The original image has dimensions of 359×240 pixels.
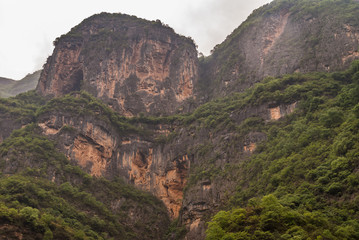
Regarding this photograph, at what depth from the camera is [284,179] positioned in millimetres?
31797

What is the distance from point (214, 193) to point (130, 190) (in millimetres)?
11697

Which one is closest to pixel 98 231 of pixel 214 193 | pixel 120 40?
pixel 214 193

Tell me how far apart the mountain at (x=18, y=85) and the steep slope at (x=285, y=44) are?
46.4 metres

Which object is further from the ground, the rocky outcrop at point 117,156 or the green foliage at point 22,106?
the green foliage at point 22,106

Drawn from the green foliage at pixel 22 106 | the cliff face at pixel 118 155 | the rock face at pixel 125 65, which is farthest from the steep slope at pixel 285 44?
the green foliage at pixel 22 106

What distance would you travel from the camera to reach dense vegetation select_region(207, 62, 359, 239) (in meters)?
22.8

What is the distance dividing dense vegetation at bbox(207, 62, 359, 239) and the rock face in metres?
19.3

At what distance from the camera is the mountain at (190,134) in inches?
1123

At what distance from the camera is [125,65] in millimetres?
62719

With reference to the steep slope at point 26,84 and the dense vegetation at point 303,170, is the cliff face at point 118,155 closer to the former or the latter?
the dense vegetation at point 303,170

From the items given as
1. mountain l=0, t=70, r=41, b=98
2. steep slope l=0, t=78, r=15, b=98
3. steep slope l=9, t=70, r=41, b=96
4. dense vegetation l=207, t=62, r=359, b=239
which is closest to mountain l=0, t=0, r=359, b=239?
dense vegetation l=207, t=62, r=359, b=239

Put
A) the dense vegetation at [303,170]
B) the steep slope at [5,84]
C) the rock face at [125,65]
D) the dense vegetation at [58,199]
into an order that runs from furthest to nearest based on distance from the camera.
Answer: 1. the steep slope at [5,84]
2. the rock face at [125,65]
3. the dense vegetation at [58,199]
4. the dense vegetation at [303,170]

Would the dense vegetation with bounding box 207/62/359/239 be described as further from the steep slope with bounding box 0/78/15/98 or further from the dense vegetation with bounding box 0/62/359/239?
the steep slope with bounding box 0/78/15/98

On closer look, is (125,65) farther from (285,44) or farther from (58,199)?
(58,199)
